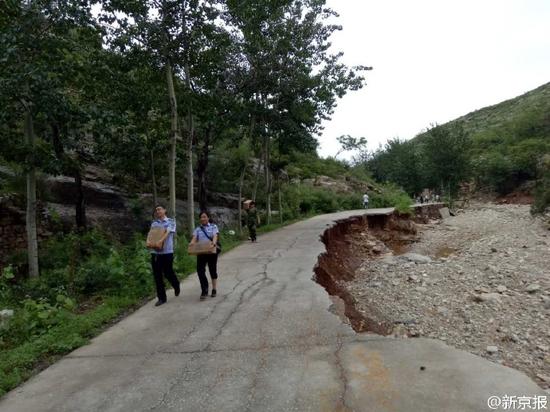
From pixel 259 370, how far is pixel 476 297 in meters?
7.55

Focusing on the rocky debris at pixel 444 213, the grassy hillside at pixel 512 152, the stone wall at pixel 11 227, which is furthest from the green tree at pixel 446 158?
the stone wall at pixel 11 227

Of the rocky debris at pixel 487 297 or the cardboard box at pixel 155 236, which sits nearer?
the cardboard box at pixel 155 236

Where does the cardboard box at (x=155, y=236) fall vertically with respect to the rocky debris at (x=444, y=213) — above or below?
above

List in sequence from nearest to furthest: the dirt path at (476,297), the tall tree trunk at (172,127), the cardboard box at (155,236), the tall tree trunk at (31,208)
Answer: the dirt path at (476,297) → the cardboard box at (155,236) → the tall tree trunk at (31,208) → the tall tree trunk at (172,127)

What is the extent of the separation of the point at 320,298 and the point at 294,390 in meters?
3.48

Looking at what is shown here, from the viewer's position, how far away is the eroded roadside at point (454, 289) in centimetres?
748

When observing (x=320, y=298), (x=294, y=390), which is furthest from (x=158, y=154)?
(x=294, y=390)

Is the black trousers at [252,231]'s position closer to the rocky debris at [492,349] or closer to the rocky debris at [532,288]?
the rocky debris at [532,288]

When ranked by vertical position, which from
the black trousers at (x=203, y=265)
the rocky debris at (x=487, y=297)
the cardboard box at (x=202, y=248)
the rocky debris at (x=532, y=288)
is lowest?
the rocky debris at (x=532, y=288)

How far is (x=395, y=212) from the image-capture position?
27.7 m

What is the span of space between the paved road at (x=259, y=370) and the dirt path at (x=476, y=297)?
169cm

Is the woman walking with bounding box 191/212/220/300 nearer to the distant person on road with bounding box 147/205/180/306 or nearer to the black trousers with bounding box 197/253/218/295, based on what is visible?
the black trousers with bounding box 197/253/218/295

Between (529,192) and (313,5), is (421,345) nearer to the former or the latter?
(313,5)

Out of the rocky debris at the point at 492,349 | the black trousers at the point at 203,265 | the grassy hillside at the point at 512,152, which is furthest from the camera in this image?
the grassy hillside at the point at 512,152
